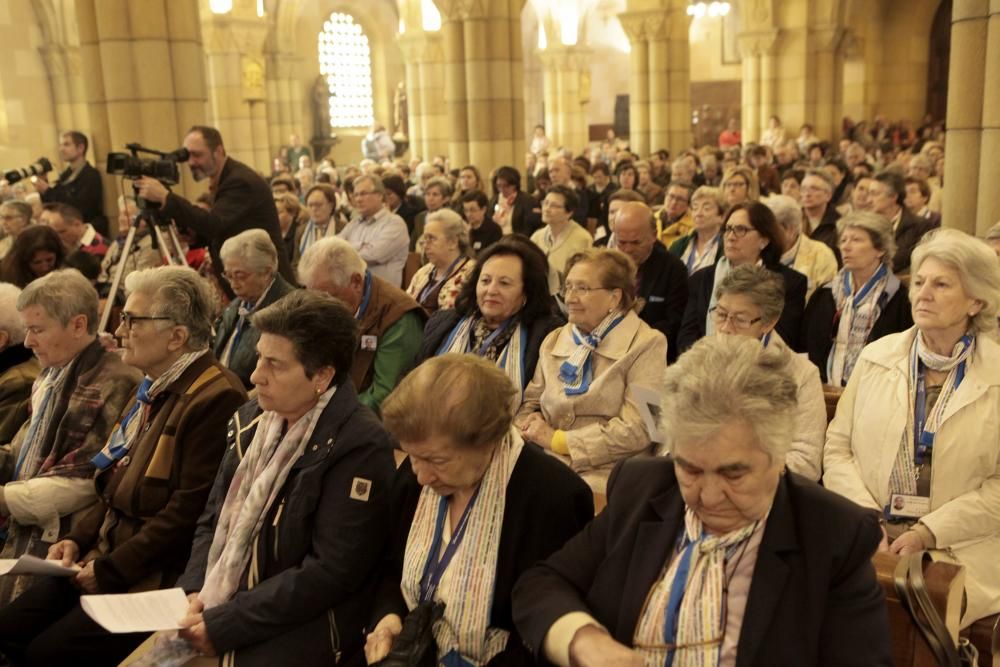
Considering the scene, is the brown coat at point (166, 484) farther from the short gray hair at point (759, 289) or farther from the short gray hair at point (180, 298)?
the short gray hair at point (759, 289)

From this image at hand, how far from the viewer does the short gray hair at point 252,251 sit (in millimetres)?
4668

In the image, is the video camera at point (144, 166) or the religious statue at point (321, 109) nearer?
the video camera at point (144, 166)

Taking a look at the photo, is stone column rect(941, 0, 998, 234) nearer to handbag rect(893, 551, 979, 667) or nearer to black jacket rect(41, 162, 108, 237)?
handbag rect(893, 551, 979, 667)

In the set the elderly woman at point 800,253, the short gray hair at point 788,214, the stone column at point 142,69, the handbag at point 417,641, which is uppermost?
the stone column at point 142,69

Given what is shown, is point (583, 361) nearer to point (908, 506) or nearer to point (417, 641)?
point (908, 506)

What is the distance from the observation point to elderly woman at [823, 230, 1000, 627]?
116 inches

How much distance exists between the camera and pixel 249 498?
2863 millimetres

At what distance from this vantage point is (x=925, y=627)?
225 centimetres

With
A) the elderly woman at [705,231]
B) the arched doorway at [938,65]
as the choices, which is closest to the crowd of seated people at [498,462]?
the elderly woman at [705,231]

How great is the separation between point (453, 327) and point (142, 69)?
4.41 metres

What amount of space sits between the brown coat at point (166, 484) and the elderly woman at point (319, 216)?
15.9ft

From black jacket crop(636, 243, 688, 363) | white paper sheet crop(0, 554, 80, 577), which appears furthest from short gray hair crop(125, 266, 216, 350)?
black jacket crop(636, 243, 688, 363)

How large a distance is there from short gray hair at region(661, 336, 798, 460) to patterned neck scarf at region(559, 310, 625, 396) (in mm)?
1579

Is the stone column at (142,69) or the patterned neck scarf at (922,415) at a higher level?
the stone column at (142,69)
